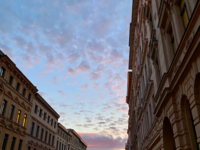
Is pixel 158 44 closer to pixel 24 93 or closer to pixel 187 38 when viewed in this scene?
pixel 187 38

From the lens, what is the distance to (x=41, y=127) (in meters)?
40.9

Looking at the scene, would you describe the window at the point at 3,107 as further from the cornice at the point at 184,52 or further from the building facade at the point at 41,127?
the cornice at the point at 184,52

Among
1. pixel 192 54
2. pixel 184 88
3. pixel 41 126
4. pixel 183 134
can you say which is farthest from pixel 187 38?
pixel 41 126

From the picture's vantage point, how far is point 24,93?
110ft

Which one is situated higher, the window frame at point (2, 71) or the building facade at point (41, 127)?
the window frame at point (2, 71)

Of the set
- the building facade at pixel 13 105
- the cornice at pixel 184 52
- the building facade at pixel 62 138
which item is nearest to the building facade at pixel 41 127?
the building facade at pixel 13 105

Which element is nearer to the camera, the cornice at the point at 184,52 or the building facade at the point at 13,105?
the cornice at the point at 184,52

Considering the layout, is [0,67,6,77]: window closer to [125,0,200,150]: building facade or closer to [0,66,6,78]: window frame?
[0,66,6,78]: window frame

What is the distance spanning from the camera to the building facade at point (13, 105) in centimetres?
2642

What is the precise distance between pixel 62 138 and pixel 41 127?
62.5ft

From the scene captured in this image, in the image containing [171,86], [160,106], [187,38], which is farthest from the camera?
[160,106]

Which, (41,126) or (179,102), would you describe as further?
(41,126)

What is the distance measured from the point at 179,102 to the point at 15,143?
2775cm

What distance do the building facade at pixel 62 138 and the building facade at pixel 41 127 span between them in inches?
171
